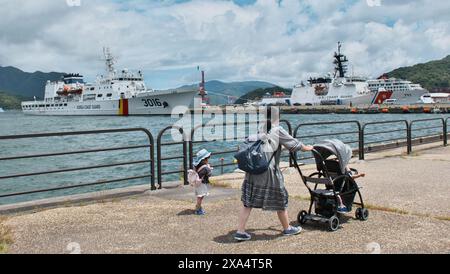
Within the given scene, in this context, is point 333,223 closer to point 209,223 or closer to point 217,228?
point 217,228

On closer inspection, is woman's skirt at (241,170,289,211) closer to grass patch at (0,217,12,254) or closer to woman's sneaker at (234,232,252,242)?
woman's sneaker at (234,232,252,242)

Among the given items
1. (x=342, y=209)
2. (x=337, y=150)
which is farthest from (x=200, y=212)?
(x=337, y=150)

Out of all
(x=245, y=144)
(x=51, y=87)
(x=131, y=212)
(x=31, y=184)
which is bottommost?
(x=31, y=184)

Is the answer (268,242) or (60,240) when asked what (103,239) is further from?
(268,242)

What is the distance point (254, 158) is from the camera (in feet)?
15.9

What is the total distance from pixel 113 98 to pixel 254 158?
8788 centimetres

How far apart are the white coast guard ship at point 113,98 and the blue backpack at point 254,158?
7494 centimetres

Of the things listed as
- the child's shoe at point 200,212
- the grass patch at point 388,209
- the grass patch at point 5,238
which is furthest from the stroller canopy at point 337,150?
the grass patch at point 5,238

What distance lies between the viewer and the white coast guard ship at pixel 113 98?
276 ft

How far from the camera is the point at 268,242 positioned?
197 inches

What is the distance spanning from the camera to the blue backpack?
4859 mm
